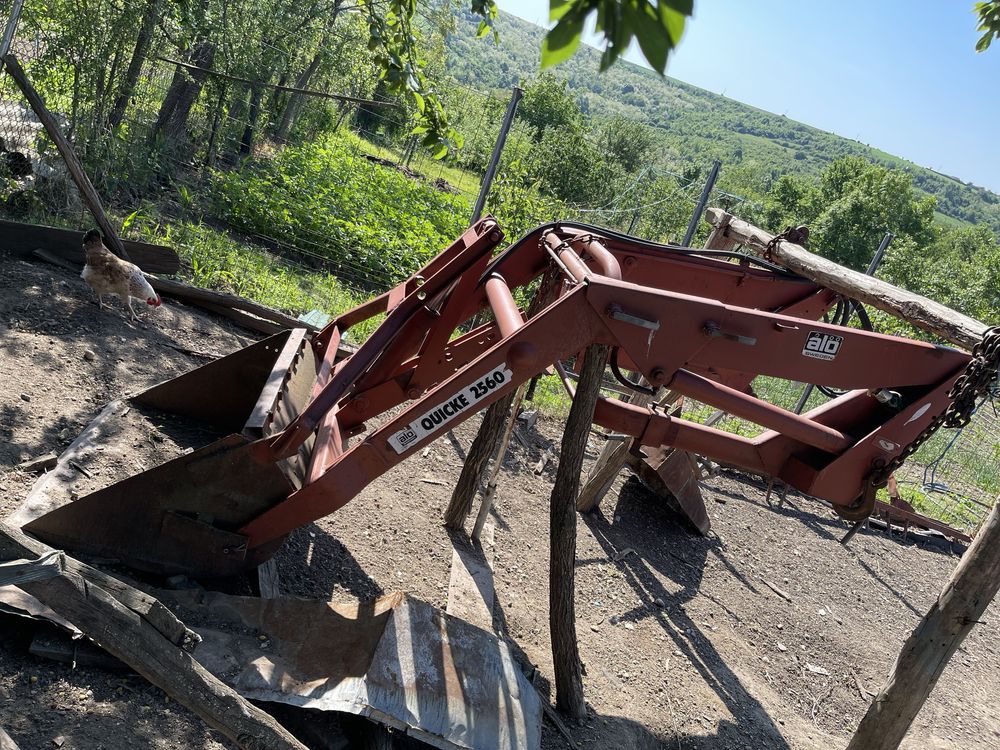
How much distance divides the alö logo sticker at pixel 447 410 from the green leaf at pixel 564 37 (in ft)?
6.90

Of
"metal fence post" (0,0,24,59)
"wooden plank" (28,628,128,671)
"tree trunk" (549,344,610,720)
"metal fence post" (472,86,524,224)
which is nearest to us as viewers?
"wooden plank" (28,628,128,671)

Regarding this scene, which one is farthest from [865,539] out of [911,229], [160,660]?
[911,229]

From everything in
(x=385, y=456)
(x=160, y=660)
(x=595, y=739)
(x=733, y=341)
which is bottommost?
(x=595, y=739)

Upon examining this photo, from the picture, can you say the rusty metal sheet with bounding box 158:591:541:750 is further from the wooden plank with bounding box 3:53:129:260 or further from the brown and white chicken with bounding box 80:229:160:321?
the wooden plank with bounding box 3:53:129:260

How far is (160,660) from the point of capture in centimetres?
229

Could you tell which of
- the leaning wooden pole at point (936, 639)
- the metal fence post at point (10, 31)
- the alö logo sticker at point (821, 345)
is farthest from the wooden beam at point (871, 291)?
the metal fence post at point (10, 31)

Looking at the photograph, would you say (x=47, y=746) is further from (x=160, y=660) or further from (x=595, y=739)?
(x=595, y=739)

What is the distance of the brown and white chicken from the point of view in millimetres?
5512

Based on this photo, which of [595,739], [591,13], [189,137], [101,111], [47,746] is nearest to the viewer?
[591,13]

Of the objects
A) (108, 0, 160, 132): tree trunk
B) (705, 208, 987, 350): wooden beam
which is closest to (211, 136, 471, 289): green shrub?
(108, 0, 160, 132): tree trunk

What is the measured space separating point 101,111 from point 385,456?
6.16 m

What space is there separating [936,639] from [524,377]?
7.37 feet

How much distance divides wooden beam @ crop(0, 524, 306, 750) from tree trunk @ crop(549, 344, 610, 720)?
1.70 meters

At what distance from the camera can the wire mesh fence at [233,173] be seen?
23.1ft
